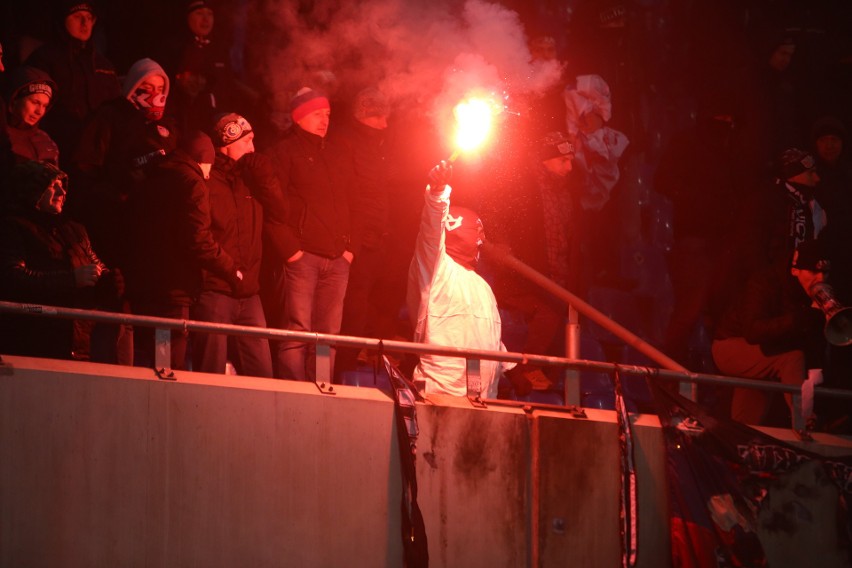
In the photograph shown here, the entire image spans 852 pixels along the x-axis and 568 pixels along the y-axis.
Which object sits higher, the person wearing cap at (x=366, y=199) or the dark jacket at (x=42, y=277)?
the person wearing cap at (x=366, y=199)

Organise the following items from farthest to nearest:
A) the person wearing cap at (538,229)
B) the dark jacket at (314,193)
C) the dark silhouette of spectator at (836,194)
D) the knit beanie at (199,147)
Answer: the dark silhouette of spectator at (836,194)
the person wearing cap at (538,229)
the dark jacket at (314,193)
the knit beanie at (199,147)

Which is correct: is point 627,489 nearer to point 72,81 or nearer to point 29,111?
point 29,111

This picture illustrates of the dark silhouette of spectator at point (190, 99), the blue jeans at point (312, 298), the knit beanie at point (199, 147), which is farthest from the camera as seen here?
the dark silhouette of spectator at point (190, 99)

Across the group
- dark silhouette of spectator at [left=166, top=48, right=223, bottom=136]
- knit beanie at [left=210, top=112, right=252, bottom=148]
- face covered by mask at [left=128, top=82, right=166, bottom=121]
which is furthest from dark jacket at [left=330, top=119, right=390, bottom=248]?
face covered by mask at [left=128, top=82, right=166, bottom=121]

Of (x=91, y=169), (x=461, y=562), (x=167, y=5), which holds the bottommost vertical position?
(x=461, y=562)

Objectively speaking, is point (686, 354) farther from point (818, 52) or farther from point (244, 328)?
point (244, 328)

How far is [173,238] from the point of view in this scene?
8.72 metres

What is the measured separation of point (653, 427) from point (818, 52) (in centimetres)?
671

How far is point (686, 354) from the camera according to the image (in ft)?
37.1

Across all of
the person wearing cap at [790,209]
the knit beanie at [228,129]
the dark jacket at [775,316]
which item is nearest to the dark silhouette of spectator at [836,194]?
the person wearing cap at [790,209]

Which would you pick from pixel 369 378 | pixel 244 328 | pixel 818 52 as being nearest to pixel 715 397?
pixel 369 378

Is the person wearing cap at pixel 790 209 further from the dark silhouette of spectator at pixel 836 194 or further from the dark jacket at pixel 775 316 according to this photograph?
the dark jacket at pixel 775 316

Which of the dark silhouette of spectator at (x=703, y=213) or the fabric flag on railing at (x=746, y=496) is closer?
the fabric flag on railing at (x=746, y=496)

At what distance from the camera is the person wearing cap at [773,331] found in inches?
376
